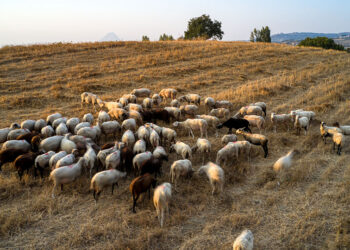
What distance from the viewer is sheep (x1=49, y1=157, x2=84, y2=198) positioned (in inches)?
253

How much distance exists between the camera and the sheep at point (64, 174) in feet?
21.0

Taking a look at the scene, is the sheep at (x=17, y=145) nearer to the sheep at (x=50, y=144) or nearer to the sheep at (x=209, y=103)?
the sheep at (x=50, y=144)

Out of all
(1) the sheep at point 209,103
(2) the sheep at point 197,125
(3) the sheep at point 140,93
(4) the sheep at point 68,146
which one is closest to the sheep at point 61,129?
(4) the sheep at point 68,146

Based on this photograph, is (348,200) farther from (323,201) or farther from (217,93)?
(217,93)

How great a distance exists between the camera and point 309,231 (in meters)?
5.22

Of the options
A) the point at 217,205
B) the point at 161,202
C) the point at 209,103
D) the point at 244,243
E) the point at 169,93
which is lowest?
the point at 217,205

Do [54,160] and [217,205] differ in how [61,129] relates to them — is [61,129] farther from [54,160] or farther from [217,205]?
[217,205]

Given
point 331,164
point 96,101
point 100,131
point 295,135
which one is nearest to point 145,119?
point 100,131

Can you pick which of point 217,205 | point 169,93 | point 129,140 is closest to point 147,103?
point 169,93

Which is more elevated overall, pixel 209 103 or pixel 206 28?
pixel 206 28

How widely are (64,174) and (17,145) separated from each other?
8.98 ft

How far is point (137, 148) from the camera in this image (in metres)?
7.89

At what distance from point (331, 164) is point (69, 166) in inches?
295

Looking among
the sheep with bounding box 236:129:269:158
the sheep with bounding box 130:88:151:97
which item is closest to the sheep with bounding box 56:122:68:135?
the sheep with bounding box 130:88:151:97
